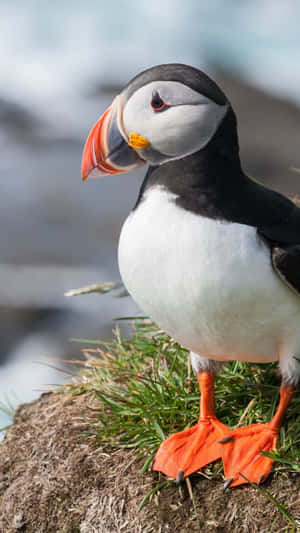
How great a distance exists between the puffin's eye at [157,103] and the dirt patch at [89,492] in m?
1.38

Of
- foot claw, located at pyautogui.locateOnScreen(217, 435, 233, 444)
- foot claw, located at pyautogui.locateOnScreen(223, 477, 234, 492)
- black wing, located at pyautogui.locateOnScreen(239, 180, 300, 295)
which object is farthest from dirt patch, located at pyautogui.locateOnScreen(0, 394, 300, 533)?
black wing, located at pyautogui.locateOnScreen(239, 180, 300, 295)

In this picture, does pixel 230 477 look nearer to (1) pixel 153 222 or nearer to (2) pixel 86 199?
(1) pixel 153 222

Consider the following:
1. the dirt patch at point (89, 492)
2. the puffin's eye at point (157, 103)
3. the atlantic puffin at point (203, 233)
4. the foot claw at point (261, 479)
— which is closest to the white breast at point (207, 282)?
the atlantic puffin at point (203, 233)

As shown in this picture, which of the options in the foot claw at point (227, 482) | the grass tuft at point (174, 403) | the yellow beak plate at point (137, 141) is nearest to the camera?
the yellow beak plate at point (137, 141)

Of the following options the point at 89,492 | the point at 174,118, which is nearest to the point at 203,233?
the point at 174,118

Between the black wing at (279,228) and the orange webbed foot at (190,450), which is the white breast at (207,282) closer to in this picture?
the black wing at (279,228)

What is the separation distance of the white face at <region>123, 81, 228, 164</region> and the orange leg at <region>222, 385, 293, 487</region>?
98 centimetres

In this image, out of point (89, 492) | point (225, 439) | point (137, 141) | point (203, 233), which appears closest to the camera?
point (203, 233)

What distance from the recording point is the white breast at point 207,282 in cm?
205

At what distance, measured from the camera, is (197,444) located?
2.39 meters

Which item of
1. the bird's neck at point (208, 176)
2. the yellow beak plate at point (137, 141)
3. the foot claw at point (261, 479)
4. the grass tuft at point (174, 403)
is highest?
the yellow beak plate at point (137, 141)

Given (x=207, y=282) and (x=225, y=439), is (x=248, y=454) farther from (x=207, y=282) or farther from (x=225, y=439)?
(x=207, y=282)

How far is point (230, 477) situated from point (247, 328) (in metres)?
0.58

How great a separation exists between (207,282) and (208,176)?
0.37 meters
